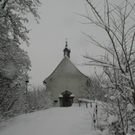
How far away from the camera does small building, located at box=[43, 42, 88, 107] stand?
18.1 metres

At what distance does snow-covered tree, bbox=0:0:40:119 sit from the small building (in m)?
10.8

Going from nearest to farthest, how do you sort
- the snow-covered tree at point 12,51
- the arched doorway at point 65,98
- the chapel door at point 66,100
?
the snow-covered tree at point 12,51 < the arched doorway at point 65,98 < the chapel door at point 66,100

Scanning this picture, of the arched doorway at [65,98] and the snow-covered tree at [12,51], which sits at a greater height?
the snow-covered tree at [12,51]

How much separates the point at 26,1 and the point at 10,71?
4464 mm

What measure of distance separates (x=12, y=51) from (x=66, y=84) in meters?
12.5

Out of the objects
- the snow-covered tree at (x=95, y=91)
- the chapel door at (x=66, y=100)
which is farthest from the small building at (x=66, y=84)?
the snow-covered tree at (x=95, y=91)

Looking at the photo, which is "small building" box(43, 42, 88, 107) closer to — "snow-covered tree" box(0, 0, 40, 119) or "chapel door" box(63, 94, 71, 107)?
"chapel door" box(63, 94, 71, 107)

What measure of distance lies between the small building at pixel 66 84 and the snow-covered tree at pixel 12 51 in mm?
10800

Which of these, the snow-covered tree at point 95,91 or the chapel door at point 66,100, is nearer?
the snow-covered tree at point 95,91

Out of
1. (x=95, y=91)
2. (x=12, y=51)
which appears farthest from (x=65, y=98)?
(x=12, y=51)

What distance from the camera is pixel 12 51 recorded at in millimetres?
7160

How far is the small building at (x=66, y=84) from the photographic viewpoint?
712 inches

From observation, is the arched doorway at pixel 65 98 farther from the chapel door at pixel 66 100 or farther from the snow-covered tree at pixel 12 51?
the snow-covered tree at pixel 12 51

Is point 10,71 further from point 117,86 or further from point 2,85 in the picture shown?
point 117,86
